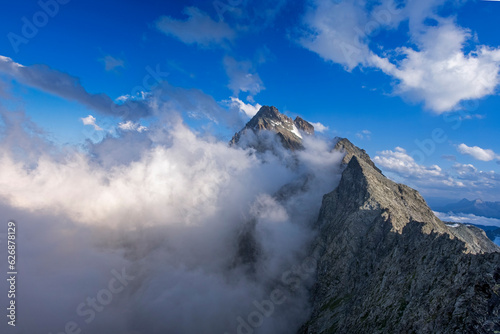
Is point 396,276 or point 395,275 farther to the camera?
point 395,275

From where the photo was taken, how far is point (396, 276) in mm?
79312

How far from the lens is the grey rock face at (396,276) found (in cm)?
4469

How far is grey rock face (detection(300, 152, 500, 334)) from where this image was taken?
147 feet

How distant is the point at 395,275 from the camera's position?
3157 inches

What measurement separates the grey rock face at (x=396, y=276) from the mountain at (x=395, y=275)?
0.17 meters

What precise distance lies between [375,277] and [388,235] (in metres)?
36.7

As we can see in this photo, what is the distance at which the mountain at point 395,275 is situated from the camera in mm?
44719

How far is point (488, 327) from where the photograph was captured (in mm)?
37938

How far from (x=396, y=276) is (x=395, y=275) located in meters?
0.90

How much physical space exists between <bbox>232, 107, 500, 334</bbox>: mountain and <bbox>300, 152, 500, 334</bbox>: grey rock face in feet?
0.55

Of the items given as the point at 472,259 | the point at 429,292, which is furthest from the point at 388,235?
the point at 472,259

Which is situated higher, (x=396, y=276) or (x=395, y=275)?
(x=395, y=275)

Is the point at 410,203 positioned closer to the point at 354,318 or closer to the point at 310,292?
the point at 310,292

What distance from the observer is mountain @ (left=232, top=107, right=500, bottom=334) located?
44719mm
